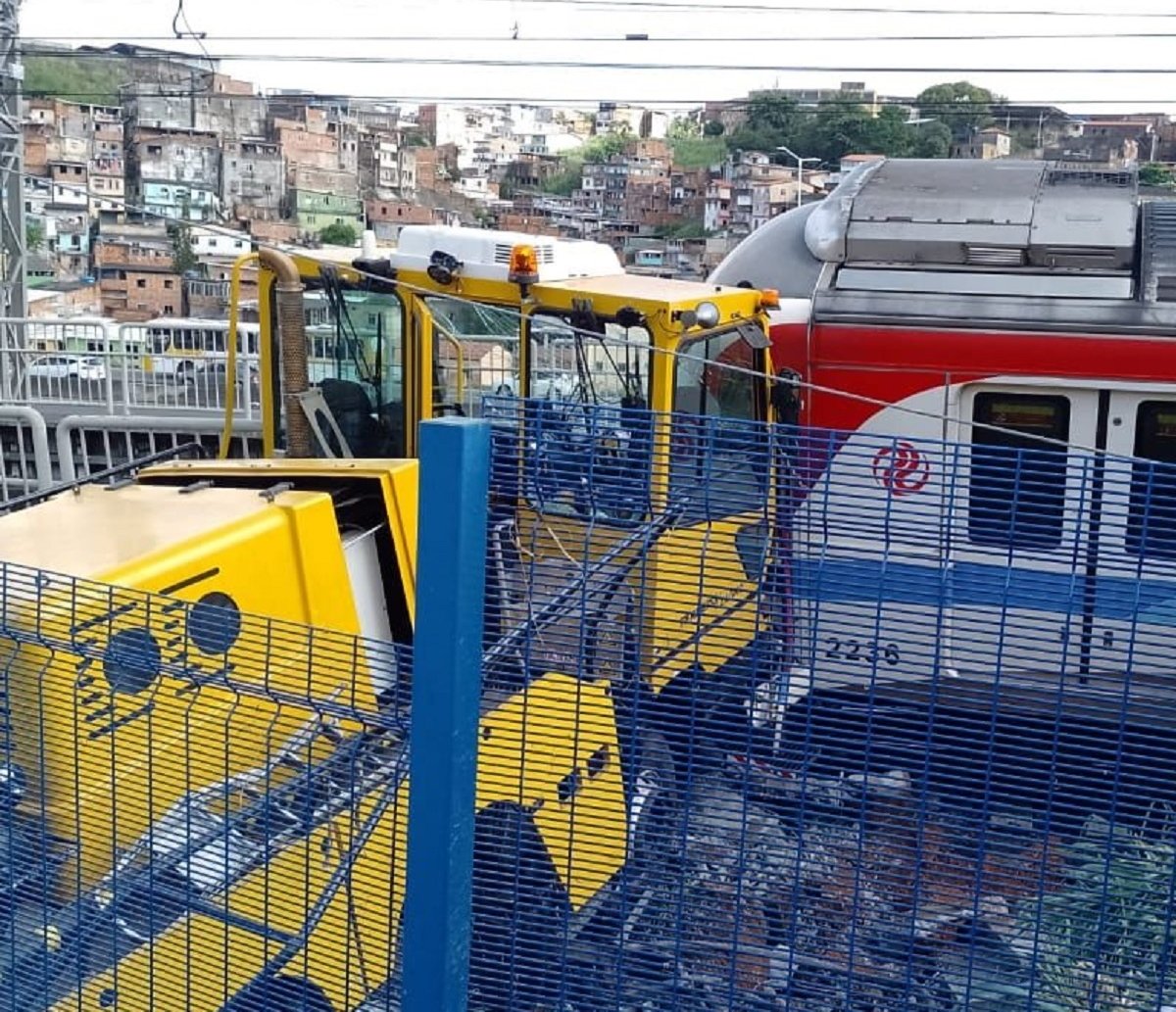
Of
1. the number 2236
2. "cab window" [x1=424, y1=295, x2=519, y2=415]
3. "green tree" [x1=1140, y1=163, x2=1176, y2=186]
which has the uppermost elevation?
"green tree" [x1=1140, y1=163, x2=1176, y2=186]

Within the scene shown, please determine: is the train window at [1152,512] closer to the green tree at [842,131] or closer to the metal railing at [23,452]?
the metal railing at [23,452]

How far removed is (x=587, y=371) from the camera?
6102 millimetres

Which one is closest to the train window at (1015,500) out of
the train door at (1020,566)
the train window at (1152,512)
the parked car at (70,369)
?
the train door at (1020,566)

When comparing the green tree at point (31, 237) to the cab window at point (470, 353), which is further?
the green tree at point (31, 237)

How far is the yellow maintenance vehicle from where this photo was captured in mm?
2840

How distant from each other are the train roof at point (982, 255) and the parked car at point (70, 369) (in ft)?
21.1

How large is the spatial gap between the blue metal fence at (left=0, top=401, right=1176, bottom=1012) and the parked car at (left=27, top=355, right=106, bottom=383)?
9.04 metres

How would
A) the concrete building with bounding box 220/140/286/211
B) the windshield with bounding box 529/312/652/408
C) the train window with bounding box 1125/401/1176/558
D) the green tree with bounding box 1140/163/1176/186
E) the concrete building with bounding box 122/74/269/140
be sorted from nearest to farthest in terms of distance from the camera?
the train window with bounding box 1125/401/1176/558
the windshield with bounding box 529/312/652/408
the green tree with bounding box 1140/163/1176/186
the concrete building with bounding box 220/140/286/211
the concrete building with bounding box 122/74/269/140

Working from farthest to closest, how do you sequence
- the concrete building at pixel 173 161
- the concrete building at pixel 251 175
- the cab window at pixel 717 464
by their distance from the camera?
the concrete building at pixel 173 161
the concrete building at pixel 251 175
the cab window at pixel 717 464

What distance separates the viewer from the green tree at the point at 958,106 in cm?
1452

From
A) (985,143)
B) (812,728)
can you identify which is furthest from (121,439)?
(985,143)

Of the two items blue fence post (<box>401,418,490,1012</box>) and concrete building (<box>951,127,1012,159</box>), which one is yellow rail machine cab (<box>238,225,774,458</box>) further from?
concrete building (<box>951,127,1012,159</box>)

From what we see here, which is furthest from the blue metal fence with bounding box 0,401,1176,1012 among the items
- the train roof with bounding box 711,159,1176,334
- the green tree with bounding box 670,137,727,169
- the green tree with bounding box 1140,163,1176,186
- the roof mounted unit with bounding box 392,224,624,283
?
the green tree with bounding box 670,137,727,169

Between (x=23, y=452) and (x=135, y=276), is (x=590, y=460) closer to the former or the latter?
(x=23, y=452)
